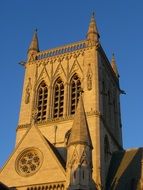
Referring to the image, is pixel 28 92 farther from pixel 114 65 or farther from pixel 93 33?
pixel 114 65

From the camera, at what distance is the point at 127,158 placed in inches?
1510

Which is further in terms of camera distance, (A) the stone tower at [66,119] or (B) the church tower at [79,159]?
(A) the stone tower at [66,119]

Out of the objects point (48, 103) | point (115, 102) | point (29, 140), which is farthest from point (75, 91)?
point (29, 140)

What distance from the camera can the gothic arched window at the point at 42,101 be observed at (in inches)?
1628

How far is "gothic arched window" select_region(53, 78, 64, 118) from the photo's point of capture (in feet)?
134

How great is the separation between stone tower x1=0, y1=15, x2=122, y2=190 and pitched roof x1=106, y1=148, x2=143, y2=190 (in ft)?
2.25

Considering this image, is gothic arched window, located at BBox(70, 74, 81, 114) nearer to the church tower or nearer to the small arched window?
the small arched window

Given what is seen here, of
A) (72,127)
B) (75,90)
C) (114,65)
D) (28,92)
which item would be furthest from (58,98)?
(72,127)

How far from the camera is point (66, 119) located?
129 ft

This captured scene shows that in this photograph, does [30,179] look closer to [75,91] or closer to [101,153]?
[101,153]

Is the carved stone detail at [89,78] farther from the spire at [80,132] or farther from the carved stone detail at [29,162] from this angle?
the carved stone detail at [29,162]

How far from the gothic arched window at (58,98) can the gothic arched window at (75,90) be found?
3.29 ft

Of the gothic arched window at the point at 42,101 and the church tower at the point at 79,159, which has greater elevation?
the gothic arched window at the point at 42,101

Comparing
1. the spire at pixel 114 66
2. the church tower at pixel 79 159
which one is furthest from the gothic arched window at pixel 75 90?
the church tower at pixel 79 159
